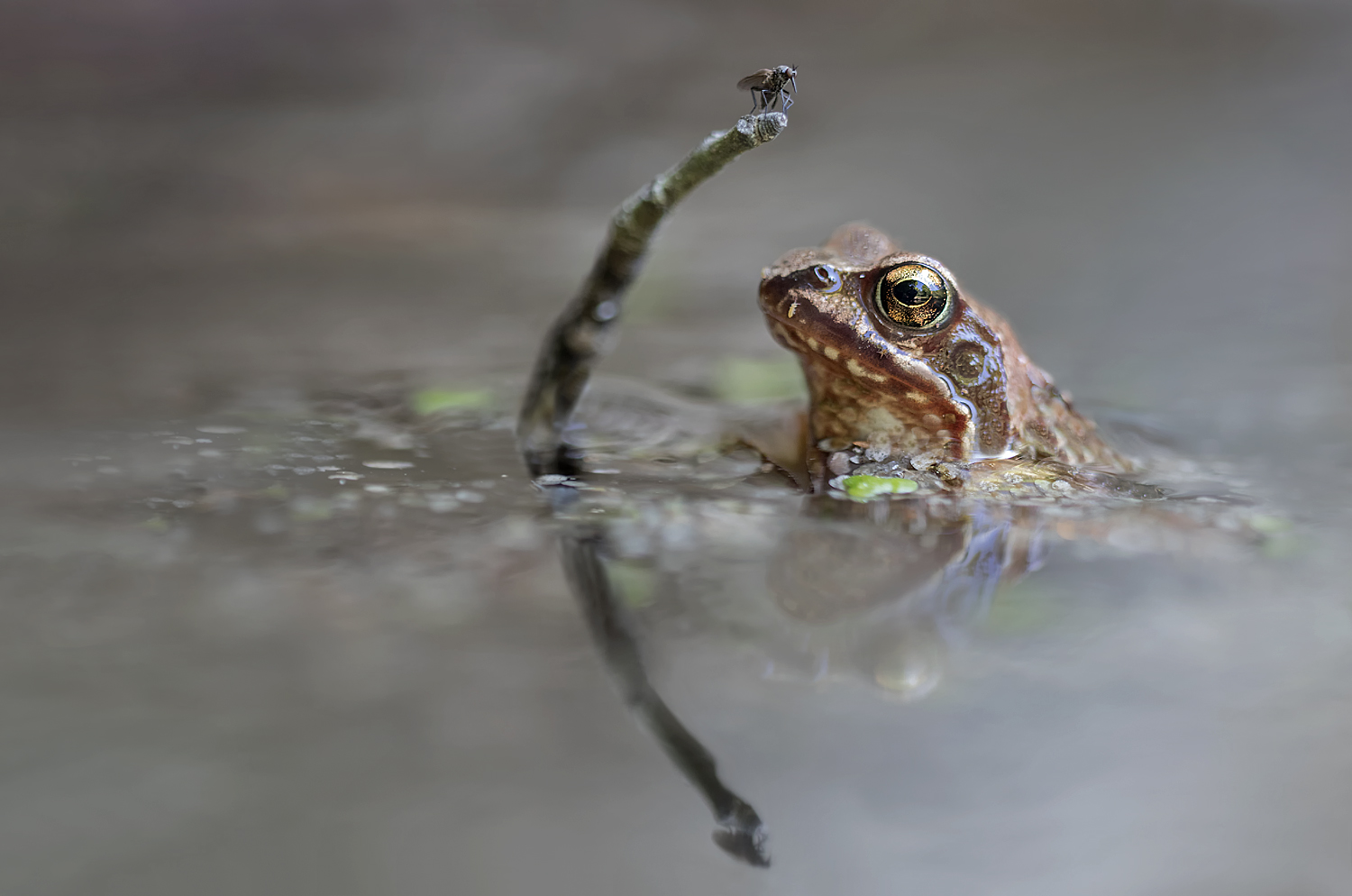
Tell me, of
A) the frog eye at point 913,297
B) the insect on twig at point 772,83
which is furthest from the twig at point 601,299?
the frog eye at point 913,297

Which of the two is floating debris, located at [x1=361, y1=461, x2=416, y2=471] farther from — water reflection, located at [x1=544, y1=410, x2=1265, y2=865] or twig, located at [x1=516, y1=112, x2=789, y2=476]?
water reflection, located at [x1=544, y1=410, x2=1265, y2=865]

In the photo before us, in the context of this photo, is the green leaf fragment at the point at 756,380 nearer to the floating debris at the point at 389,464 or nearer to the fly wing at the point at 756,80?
the floating debris at the point at 389,464

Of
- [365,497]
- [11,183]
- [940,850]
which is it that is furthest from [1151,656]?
[11,183]

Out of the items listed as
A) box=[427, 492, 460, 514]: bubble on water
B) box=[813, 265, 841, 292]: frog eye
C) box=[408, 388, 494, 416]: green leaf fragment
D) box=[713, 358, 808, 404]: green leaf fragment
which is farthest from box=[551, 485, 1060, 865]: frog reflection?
box=[713, 358, 808, 404]: green leaf fragment

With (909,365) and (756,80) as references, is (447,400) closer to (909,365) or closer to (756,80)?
(909,365)

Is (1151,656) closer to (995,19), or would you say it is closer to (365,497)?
(365,497)

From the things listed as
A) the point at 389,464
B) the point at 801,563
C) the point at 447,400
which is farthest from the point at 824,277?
the point at 447,400
